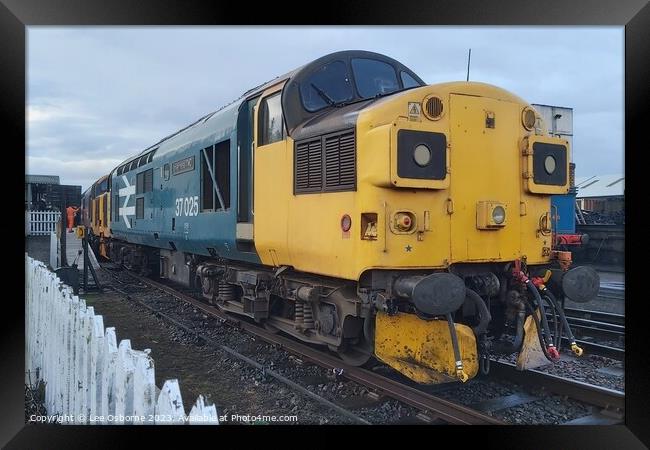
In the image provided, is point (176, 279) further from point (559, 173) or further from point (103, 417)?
point (559, 173)

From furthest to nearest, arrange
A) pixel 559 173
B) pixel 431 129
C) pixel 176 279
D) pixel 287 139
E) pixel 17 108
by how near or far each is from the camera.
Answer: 1. pixel 176 279
2. pixel 287 139
3. pixel 559 173
4. pixel 17 108
5. pixel 431 129

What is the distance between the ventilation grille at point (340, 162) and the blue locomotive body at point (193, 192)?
71.2 inches

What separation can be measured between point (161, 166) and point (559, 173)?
735 cm

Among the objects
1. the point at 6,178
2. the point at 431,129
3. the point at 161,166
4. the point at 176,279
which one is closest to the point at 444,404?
the point at 431,129

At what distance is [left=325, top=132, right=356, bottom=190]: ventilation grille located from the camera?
4.70m

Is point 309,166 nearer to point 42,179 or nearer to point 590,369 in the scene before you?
point 42,179

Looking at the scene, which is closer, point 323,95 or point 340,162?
point 340,162

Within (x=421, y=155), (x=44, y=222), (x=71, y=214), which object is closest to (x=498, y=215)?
(x=421, y=155)

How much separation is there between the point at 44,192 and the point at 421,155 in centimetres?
456

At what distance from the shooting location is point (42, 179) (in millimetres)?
5859

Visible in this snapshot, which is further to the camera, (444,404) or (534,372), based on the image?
(534,372)

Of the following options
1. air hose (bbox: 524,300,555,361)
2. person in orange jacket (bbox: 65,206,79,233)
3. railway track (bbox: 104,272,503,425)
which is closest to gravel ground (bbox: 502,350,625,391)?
air hose (bbox: 524,300,555,361)

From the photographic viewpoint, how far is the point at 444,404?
14.8 feet

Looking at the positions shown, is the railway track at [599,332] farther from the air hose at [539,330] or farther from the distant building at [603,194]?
the air hose at [539,330]
